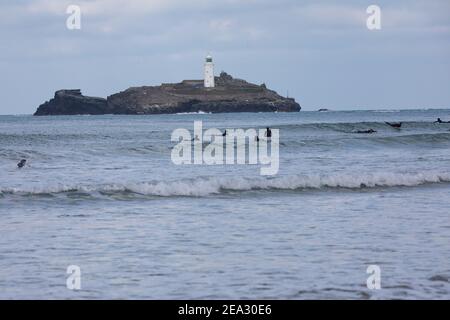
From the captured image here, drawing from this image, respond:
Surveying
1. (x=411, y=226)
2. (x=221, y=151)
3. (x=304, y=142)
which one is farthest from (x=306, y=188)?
(x=304, y=142)

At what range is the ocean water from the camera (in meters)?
9.91

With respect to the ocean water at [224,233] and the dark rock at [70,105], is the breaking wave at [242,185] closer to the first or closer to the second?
the ocean water at [224,233]

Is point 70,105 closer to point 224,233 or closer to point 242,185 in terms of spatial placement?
point 242,185

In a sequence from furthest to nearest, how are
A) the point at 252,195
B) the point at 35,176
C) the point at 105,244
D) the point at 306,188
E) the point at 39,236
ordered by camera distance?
the point at 35,176
the point at 306,188
the point at 252,195
the point at 39,236
the point at 105,244

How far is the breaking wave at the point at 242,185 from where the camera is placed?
20922mm

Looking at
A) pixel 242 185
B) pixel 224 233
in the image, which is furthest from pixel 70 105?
pixel 224 233

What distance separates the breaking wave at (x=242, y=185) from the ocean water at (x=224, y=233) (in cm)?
4

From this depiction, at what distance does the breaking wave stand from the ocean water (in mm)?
41

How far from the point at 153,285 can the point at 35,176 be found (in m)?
16.6

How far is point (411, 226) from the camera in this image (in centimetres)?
1423

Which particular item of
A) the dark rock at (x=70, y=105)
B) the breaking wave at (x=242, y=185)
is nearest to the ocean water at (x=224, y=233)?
the breaking wave at (x=242, y=185)

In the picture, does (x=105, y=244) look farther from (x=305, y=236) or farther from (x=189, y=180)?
(x=189, y=180)

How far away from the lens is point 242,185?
861 inches

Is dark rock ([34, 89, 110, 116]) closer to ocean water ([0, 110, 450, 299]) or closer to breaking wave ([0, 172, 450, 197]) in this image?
ocean water ([0, 110, 450, 299])
